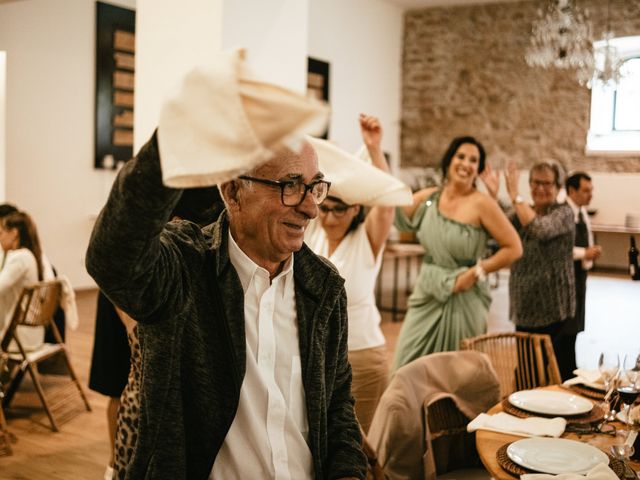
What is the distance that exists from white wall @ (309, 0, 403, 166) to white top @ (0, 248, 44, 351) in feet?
24.2

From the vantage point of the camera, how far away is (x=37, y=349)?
4.85 metres

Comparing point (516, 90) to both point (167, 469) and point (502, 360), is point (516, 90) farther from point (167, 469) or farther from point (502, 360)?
point (167, 469)

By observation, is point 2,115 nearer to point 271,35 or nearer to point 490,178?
point 271,35

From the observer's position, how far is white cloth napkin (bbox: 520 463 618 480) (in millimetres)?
1795

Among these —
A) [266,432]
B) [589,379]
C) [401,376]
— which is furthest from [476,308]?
[266,432]

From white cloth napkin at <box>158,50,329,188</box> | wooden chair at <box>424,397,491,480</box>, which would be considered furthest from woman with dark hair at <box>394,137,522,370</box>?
white cloth napkin at <box>158,50,329,188</box>

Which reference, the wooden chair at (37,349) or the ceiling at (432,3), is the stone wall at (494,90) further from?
the wooden chair at (37,349)

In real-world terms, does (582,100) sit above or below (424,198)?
above

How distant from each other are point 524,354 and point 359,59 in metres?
9.95

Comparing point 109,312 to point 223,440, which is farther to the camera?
point 109,312

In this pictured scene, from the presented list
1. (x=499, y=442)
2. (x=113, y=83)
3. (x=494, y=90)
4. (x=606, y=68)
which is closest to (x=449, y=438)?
(x=499, y=442)

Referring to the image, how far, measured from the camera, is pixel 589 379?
2951 millimetres

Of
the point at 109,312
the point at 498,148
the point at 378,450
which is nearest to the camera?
the point at 378,450

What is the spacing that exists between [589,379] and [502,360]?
1.86ft
